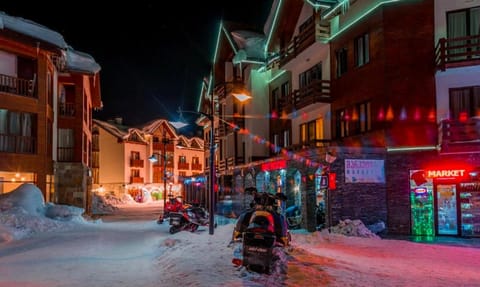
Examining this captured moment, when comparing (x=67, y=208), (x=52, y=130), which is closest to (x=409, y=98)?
(x=67, y=208)

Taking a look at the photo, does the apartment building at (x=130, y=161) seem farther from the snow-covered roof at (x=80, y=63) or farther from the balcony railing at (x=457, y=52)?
the balcony railing at (x=457, y=52)

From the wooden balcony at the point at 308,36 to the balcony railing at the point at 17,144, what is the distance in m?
14.8

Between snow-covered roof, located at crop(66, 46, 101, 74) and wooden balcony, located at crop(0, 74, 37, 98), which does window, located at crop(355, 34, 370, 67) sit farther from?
snow-covered roof, located at crop(66, 46, 101, 74)

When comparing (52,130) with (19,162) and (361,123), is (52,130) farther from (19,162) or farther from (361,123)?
(361,123)

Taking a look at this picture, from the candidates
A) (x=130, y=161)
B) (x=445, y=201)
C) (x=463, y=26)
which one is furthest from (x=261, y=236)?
(x=130, y=161)

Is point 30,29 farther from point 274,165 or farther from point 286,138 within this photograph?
point 286,138

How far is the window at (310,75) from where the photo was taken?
81.1 feet

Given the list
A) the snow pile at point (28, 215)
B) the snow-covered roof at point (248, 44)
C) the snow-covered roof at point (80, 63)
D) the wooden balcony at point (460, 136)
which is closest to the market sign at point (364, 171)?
the wooden balcony at point (460, 136)

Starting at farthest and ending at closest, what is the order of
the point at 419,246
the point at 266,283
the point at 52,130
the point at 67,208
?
the point at 52,130
the point at 67,208
the point at 419,246
the point at 266,283

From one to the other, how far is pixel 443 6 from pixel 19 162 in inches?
843

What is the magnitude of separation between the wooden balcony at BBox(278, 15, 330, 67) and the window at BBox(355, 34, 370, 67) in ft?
8.01

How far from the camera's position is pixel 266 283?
Result: 850 centimetres

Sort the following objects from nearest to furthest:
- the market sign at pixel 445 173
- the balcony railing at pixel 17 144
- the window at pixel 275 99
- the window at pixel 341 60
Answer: the market sign at pixel 445 173 → the window at pixel 341 60 → the balcony railing at pixel 17 144 → the window at pixel 275 99

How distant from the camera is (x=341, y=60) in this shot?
22.3 metres
